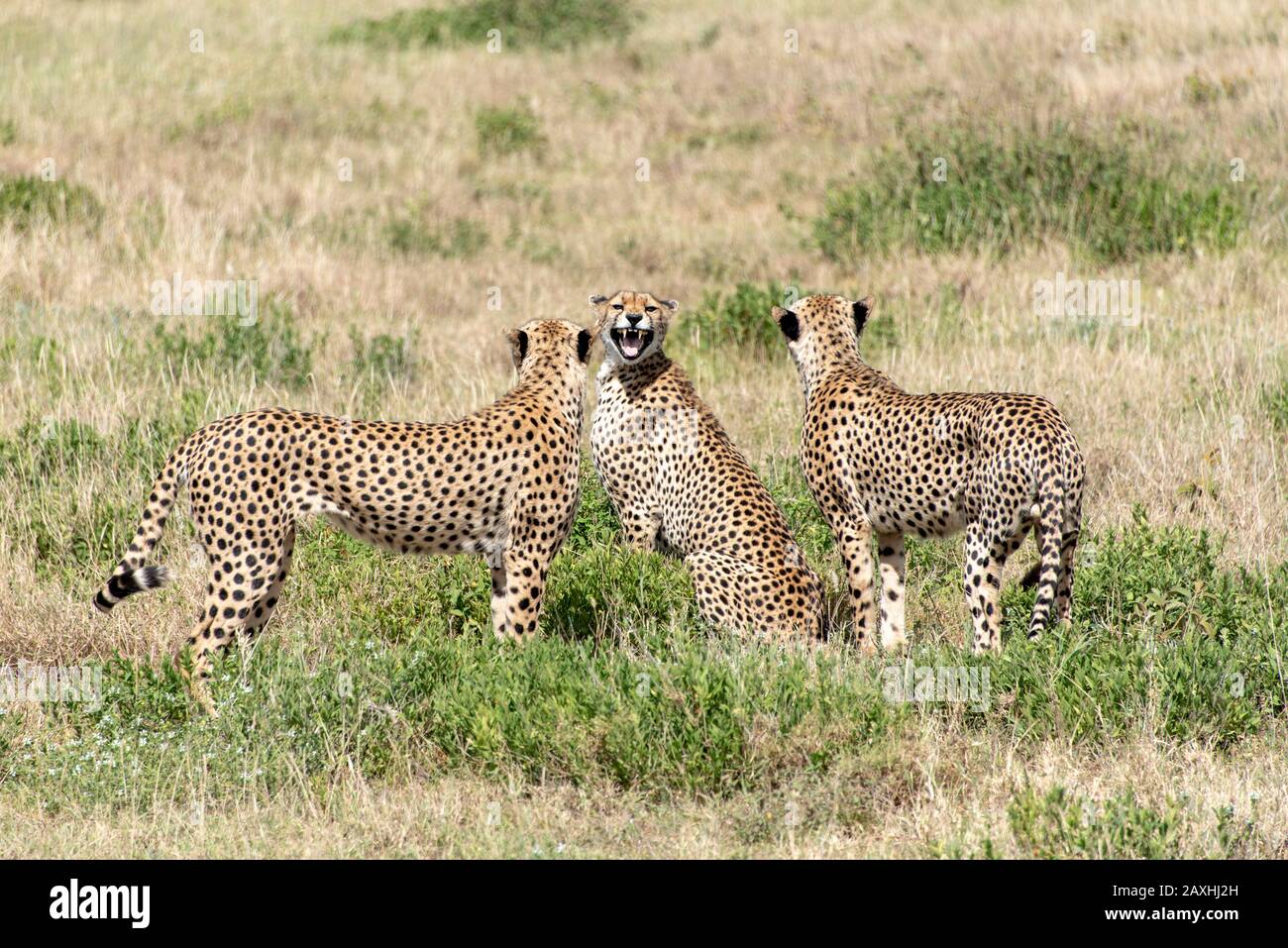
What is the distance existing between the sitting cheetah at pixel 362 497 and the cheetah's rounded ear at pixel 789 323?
3.81 feet

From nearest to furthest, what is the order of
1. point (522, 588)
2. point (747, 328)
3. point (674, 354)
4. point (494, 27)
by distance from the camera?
point (522, 588) → point (747, 328) → point (674, 354) → point (494, 27)

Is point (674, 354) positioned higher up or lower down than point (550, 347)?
higher up

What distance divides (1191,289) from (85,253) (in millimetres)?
7373

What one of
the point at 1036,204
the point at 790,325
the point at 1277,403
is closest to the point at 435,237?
the point at 1036,204

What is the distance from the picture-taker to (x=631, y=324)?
6.43 metres

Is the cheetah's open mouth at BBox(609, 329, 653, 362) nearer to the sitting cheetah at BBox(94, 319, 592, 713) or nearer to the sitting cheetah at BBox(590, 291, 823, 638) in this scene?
the sitting cheetah at BBox(590, 291, 823, 638)

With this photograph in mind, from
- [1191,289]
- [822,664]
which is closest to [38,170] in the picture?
[1191,289]

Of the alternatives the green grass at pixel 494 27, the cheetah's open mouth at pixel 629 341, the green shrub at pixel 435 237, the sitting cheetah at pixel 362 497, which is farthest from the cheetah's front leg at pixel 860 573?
the green grass at pixel 494 27

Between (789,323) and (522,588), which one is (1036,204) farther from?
(522,588)

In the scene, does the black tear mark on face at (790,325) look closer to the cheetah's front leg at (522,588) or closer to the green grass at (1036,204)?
the cheetah's front leg at (522,588)

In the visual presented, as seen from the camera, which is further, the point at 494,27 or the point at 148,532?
the point at 494,27

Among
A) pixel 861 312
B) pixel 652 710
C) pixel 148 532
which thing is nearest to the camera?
pixel 652 710

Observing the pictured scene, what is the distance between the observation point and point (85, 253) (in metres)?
10.9

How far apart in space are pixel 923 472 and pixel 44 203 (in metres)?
8.23
